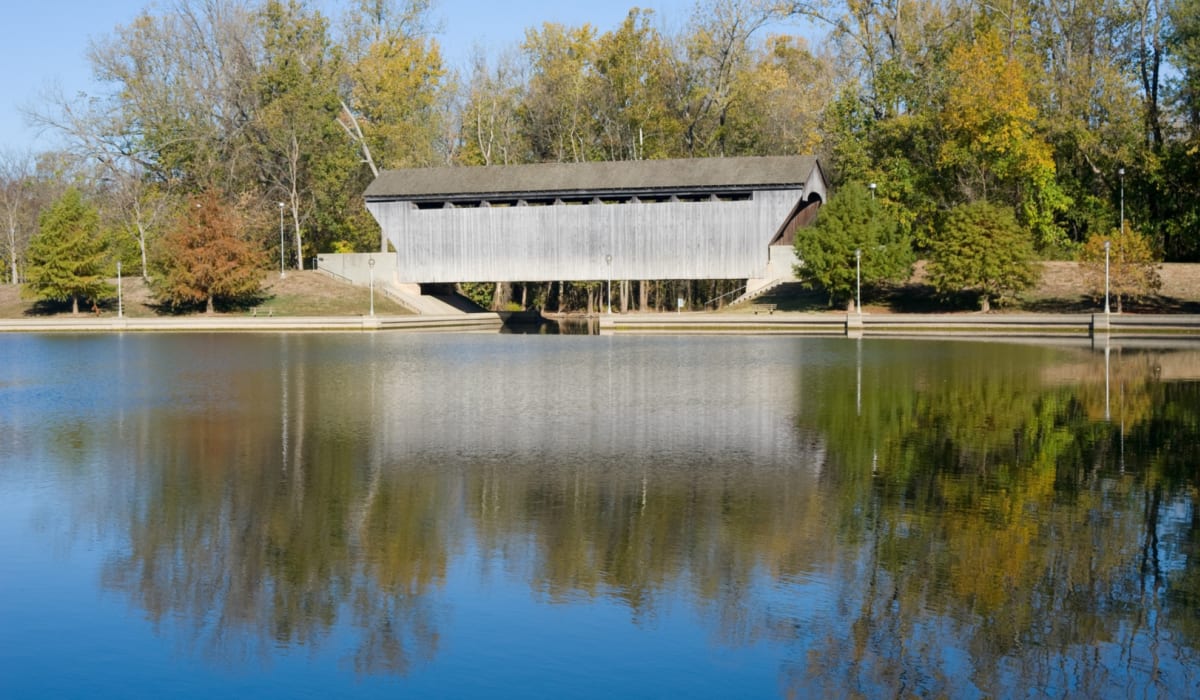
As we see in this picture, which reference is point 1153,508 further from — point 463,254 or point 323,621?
point 463,254

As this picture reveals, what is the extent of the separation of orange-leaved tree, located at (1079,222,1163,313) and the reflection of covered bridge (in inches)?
593

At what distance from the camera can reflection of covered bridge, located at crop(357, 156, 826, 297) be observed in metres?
66.6

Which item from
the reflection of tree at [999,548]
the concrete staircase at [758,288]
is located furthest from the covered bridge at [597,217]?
the reflection of tree at [999,548]

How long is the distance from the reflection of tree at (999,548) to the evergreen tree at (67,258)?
190 feet

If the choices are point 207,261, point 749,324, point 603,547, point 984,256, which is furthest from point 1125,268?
point 603,547

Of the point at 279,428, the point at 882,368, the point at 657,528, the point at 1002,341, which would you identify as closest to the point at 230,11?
the point at 1002,341

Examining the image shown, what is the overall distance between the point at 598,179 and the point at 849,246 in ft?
49.6

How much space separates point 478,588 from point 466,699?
8.59ft

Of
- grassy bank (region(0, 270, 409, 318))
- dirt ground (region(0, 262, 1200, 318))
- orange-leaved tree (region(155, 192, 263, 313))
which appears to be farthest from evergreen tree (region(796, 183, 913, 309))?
orange-leaved tree (region(155, 192, 263, 313))

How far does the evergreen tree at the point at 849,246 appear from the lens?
6062 centimetres

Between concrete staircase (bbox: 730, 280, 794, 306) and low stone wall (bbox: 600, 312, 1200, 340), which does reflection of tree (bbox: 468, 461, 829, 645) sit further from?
concrete staircase (bbox: 730, 280, 794, 306)

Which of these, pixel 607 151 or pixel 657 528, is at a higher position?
pixel 607 151

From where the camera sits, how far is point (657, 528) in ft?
46.0

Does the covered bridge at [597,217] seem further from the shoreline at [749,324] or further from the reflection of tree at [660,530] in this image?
the reflection of tree at [660,530]
